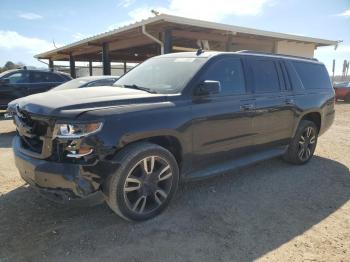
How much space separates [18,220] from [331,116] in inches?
227

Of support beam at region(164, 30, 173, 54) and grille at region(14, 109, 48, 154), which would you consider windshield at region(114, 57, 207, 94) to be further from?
support beam at region(164, 30, 173, 54)

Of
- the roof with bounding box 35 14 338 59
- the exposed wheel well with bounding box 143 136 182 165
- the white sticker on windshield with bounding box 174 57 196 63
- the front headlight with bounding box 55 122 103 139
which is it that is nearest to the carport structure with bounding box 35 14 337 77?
the roof with bounding box 35 14 338 59

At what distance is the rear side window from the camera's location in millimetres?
5715

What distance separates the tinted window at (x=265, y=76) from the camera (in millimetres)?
4746

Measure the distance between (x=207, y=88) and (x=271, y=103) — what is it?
1.51 metres

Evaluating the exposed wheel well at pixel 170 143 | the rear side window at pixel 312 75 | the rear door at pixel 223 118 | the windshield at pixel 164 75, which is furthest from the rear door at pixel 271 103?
the exposed wheel well at pixel 170 143

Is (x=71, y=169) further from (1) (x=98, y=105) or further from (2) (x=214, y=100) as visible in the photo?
(2) (x=214, y=100)

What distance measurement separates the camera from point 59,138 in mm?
3068

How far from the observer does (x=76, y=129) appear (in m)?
3.05

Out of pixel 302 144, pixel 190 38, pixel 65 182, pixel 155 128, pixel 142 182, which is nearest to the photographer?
pixel 65 182

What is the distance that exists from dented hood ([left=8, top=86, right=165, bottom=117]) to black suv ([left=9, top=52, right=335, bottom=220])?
11 mm

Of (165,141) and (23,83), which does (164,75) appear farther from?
(23,83)

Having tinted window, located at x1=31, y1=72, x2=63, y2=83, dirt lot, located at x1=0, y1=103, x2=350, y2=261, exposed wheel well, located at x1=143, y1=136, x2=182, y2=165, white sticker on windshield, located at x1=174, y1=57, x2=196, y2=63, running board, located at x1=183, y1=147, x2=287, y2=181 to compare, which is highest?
white sticker on windshield, located at x1=174, y1=57, x2=196, y2=63

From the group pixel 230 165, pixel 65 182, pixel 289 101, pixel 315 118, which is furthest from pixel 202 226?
pixel 315 118
